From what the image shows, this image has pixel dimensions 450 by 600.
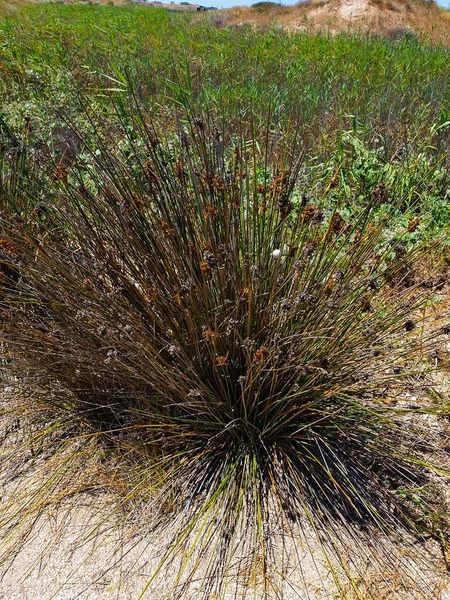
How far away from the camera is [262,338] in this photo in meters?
2.07

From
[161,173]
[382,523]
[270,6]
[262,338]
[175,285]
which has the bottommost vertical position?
[270,6]

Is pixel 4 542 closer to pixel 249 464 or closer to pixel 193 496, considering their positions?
pixel 193 496

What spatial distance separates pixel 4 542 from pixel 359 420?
148cm

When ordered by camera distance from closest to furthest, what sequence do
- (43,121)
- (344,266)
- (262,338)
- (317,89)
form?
(262,338)
(344,266)
(43,121)
(317,89)

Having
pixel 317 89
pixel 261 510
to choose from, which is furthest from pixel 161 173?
pixel 317 89

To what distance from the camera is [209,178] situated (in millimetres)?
2033

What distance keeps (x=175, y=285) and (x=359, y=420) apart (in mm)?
914

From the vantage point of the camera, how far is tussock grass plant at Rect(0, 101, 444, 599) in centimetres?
187

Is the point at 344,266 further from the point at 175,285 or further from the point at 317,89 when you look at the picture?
the point at 317,89

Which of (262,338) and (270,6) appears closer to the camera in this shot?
(262,338)

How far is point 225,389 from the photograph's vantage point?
6.66 ft

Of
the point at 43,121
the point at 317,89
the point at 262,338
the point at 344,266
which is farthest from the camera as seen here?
the point at 317,89

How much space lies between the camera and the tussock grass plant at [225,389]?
1867 mm

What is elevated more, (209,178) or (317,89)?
(209,178)
